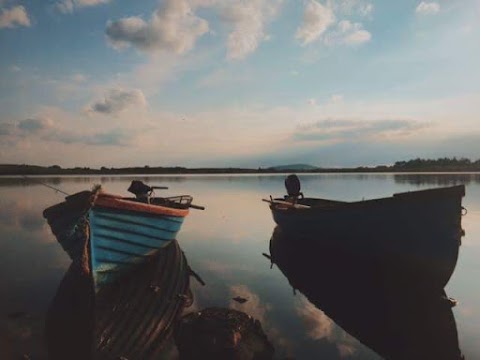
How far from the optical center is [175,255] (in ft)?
50.9

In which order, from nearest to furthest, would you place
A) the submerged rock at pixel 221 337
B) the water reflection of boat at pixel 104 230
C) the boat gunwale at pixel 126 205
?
the submerged rock at pixel 221 337, the water reflection of boat at pixel 104 230, the boat gunwale at pixel 126 205

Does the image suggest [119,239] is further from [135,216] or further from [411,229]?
[411,229]

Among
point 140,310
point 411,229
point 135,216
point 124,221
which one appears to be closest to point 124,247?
point 124,221

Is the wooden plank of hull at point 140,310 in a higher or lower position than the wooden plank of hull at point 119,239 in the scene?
lower

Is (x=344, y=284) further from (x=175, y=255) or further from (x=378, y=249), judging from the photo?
(x=175, y=255)

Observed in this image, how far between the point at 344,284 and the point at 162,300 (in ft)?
18.8

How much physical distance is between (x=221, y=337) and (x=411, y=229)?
691 centimetres

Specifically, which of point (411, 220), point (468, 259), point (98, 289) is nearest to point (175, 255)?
point (98, 289)

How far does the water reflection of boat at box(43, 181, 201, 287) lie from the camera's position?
9.72 meters

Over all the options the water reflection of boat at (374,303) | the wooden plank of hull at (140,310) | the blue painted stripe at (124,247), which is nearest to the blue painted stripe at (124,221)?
the blue painted stripe at (124,247)

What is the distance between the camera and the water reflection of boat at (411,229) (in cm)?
1066

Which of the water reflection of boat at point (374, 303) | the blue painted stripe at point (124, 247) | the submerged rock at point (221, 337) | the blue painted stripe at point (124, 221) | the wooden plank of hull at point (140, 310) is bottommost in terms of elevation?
the water reflection of boat at point (374, 303)

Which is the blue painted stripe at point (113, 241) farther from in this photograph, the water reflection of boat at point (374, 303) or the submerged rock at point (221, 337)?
the water reflection of boat at point (374, 303)

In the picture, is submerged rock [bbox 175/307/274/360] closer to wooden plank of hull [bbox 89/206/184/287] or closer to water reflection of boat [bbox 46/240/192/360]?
water reflection of boat [bbox 46/240/192/360]
